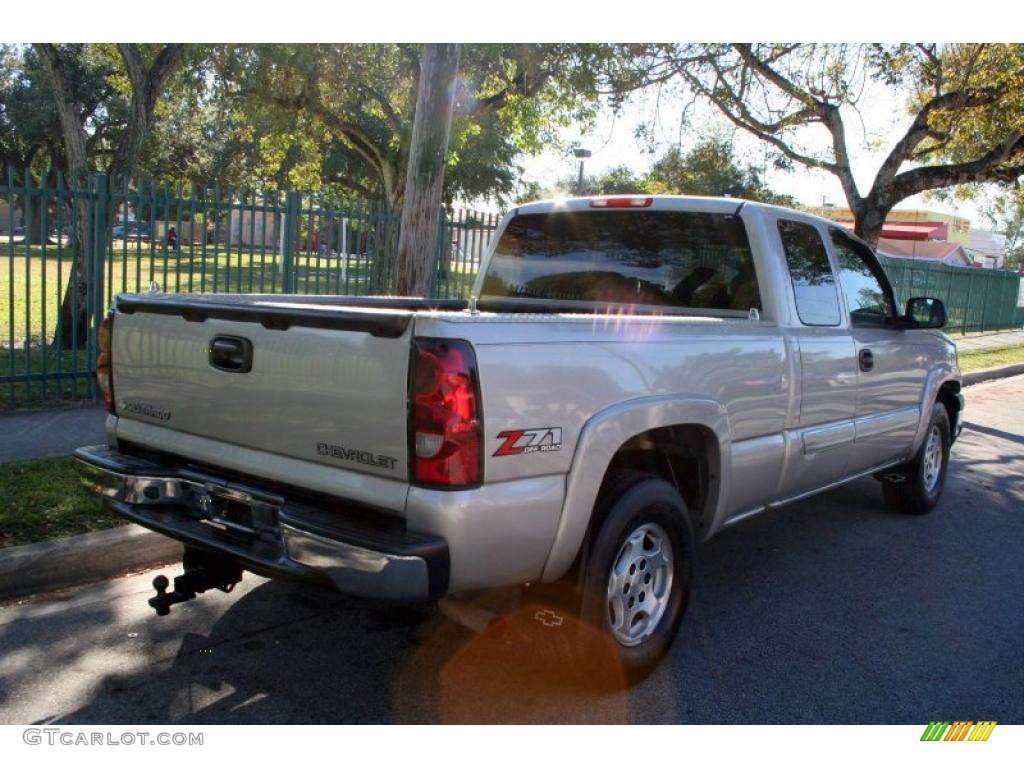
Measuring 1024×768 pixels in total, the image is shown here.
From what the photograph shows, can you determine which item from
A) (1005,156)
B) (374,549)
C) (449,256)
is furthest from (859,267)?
(1005,156)

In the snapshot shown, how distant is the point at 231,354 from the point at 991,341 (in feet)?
81.8

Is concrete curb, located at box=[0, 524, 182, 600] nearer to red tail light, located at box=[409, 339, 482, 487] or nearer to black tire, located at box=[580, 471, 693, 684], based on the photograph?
red tail light, located at box=[409, 339, 482, 487]

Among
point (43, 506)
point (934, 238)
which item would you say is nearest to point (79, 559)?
point (43, 506)

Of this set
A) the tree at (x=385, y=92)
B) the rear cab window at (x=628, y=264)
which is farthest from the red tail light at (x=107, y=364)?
the tree at (x=385, y=92)

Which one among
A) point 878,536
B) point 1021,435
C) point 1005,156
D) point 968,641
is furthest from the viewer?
point 1005,156

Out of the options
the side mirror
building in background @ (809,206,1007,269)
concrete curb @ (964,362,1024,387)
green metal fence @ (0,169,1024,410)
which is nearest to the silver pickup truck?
the side mirror

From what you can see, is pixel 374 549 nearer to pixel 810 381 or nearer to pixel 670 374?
pixel 670 374

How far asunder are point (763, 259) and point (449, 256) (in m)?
6.82

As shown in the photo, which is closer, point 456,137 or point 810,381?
point 810,381

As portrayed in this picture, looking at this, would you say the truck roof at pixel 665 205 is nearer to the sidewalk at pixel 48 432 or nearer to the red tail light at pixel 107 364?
the red tail light at pixel 107 364

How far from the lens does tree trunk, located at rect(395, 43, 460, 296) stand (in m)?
7.90

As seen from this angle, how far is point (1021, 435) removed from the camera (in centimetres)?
1058

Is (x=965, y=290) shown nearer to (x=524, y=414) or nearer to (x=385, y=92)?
(x=385, y=92)

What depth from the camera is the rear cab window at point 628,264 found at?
463 centimetres
